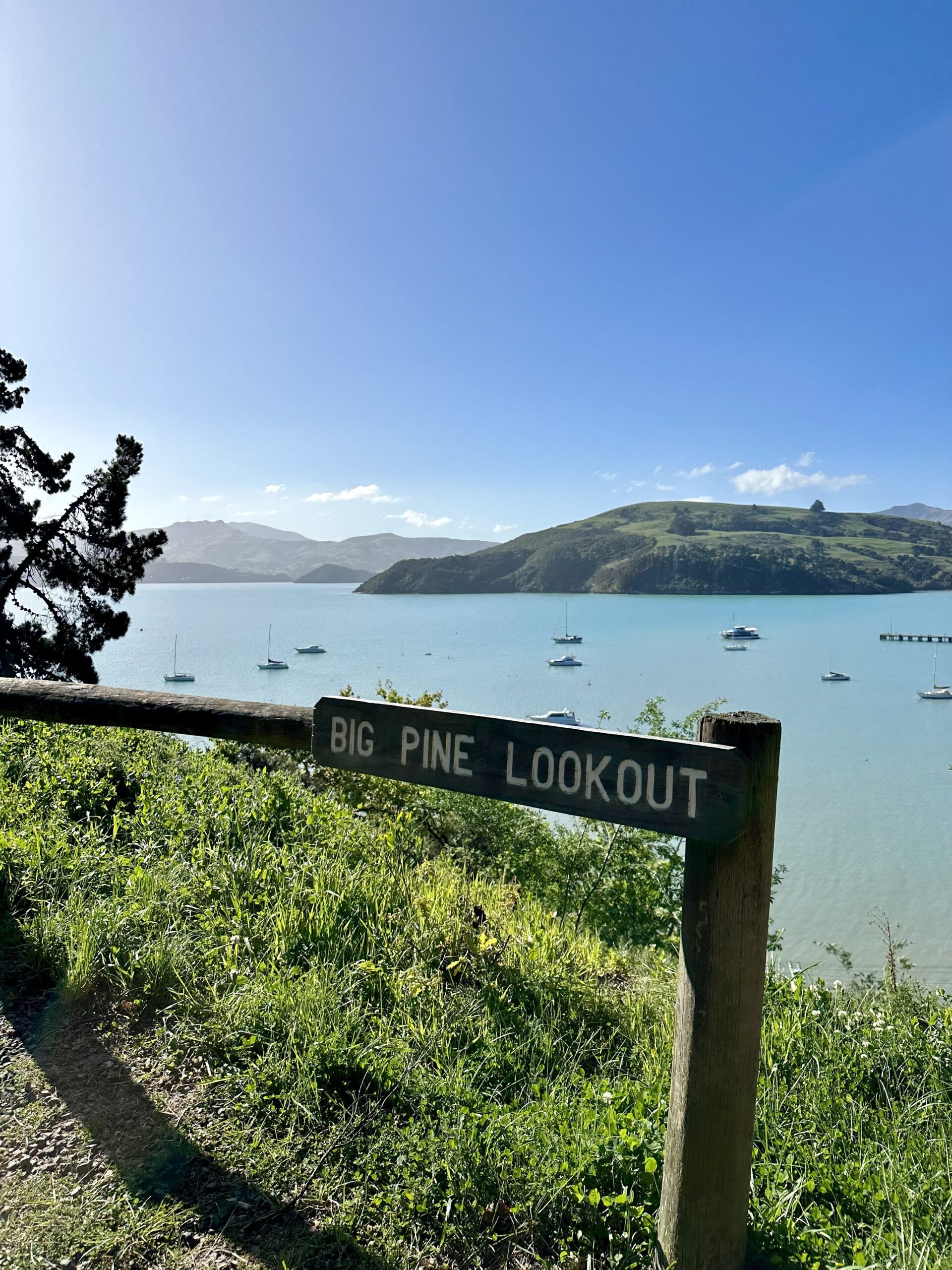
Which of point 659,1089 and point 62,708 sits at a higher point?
point 62,708

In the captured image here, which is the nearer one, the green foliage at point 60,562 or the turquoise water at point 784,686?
the green foliage at point 60,562

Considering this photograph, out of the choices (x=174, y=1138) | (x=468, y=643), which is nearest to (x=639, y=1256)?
(x=174, y=1138)

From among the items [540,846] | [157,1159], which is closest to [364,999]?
[157,1159]

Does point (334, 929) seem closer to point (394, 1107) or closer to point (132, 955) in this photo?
point (132, 955)

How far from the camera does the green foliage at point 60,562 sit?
12.7m

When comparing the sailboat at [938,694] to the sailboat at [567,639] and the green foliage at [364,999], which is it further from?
the green foliage at [364,999]

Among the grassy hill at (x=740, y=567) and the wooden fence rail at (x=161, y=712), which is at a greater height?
the grassy hill at (x=740, y=567)

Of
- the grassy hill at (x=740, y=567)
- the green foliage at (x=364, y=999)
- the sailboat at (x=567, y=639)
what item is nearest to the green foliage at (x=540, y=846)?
the green foliage at (x=364, y=999)

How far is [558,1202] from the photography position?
199cm

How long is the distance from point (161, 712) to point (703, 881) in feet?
7.51

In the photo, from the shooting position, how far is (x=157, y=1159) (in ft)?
6.95

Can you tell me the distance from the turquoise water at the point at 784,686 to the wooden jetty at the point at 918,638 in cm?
156

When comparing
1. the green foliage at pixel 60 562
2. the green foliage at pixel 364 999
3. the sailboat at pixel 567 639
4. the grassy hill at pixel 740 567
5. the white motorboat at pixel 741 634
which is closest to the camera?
the green foliage at pixel 364 999

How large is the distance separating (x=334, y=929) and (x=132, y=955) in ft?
2.51
